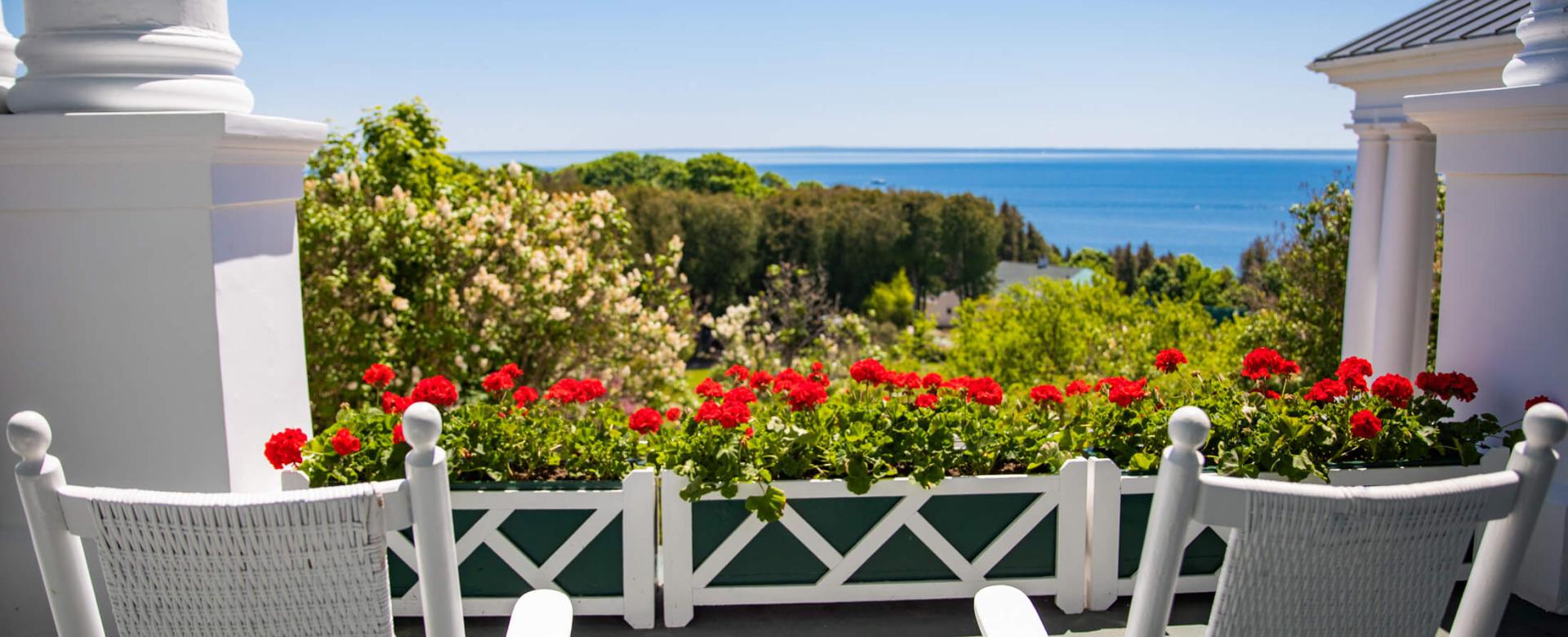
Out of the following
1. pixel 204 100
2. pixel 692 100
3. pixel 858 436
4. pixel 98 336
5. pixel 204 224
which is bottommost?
pixel 858 436

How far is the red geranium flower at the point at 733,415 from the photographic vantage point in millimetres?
3021

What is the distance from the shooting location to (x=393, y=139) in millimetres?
8750

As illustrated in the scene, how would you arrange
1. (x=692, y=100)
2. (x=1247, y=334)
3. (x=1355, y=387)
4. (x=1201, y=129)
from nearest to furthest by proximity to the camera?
(x=1355, y=387), (x=1247, y=334), (x=692, y=100), (x=1201, y=129)

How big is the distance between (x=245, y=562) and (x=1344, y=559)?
1.64m

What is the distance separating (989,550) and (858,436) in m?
0.55

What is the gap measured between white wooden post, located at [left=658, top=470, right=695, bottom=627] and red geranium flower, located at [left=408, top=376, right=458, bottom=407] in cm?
71

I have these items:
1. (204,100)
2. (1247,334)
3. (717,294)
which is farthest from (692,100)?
(204,100)

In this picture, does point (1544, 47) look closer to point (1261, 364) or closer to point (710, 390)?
point (1261, 364)

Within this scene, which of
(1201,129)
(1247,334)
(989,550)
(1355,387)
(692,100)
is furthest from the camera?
(1201,129)

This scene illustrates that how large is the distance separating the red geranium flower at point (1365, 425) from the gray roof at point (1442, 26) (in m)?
2.50

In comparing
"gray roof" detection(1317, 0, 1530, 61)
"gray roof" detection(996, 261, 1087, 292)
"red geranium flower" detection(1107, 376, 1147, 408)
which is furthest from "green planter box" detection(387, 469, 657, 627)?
"gray roof" detection(996, 261, 1087, 292)

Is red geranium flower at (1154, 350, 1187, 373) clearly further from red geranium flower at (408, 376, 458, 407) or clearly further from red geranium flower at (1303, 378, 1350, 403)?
red geranium flower at (408, 376, 458, 407)

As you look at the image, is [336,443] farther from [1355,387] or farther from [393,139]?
[393,139]

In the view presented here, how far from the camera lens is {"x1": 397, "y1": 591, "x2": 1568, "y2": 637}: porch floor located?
3072 mm
